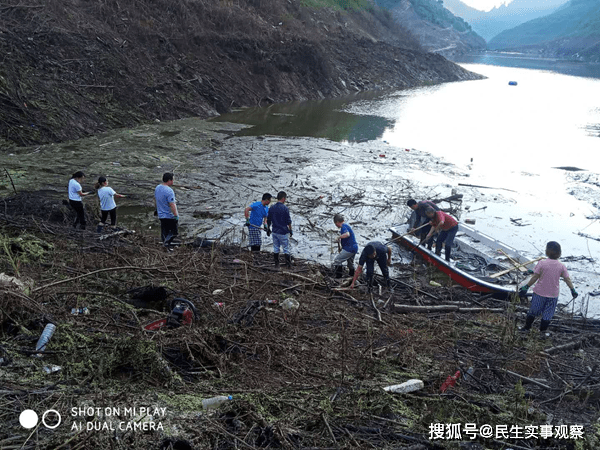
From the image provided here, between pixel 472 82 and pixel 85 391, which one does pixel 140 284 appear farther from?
pixel 472 82

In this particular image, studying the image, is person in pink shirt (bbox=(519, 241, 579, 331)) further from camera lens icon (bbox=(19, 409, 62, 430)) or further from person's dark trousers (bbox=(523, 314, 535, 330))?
camera lens icon (bbox=(19, 409, 62, 430))

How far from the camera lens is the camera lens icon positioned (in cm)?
344

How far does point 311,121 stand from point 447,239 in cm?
1872

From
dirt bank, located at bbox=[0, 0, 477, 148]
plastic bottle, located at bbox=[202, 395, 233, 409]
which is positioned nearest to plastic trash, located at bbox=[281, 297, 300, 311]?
plastic bottle, located at bbox=[202, 395, 233, 409]

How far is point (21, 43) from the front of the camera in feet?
65.6

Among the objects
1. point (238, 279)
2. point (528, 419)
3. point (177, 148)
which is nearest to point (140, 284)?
point (238, 279)

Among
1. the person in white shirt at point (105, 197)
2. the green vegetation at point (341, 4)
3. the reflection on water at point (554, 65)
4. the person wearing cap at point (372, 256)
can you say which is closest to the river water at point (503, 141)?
the person wearing cap at point (372, 256)

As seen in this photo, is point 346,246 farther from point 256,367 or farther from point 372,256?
point 256,367

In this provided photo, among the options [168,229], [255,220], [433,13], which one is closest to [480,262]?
[255,220]

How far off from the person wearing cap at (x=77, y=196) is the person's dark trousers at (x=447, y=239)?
7.47 m

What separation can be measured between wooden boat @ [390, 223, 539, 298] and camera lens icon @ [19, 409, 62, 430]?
717 cm

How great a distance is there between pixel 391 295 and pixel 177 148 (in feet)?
43.6

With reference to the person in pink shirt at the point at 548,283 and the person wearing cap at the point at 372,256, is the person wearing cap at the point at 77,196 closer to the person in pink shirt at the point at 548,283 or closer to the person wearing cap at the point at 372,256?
the person wearing cap at the point at 372,256

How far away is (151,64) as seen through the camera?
1032 inches
